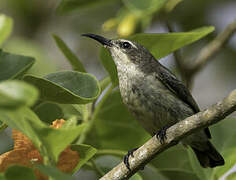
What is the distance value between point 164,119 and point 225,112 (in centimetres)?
223

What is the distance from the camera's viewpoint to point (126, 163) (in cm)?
268

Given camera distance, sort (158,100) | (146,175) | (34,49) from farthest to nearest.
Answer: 1. (34,49)
2. (158,100)
3. (146,175)

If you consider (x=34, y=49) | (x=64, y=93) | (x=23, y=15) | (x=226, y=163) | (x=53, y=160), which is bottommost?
(x=226, y=163)

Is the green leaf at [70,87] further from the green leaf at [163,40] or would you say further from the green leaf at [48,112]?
the green leaf at [163,40]

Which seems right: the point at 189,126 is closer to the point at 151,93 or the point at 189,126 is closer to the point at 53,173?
the point at 53,173

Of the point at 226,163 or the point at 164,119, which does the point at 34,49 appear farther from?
the point at 226,163

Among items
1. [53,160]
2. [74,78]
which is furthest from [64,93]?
[53,160]

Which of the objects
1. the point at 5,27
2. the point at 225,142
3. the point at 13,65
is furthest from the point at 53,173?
the point at 225,142

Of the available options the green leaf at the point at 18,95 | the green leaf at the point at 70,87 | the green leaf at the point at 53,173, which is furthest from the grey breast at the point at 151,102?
the green leaf at the point at 18,95

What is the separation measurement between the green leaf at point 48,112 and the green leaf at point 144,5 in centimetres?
101

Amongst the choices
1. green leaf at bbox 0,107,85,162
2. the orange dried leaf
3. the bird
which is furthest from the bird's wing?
green leaf at bbox 0,107,85,162

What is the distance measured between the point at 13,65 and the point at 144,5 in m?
1.21

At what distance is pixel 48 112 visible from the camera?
10.7ft

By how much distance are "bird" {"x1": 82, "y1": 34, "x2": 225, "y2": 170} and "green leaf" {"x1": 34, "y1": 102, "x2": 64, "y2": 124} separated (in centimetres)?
138
